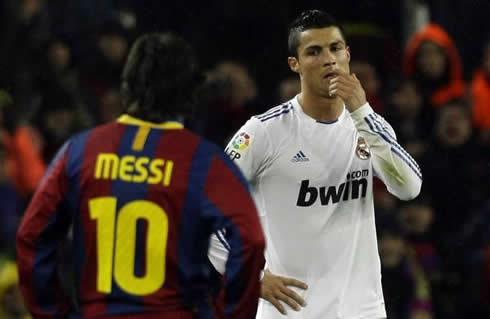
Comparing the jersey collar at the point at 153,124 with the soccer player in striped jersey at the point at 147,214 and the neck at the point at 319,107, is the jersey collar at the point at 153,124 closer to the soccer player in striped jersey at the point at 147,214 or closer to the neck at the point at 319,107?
the soccer player in striped jersey at the point at 147,214

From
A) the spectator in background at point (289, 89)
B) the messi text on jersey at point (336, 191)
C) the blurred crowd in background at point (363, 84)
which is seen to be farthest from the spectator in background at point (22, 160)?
the messi text on jersey at point (336, 191)

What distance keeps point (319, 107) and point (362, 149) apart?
0.28 meters

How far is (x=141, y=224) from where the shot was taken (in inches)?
178

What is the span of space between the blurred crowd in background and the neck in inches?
105

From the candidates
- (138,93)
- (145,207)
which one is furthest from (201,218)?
(138,93)

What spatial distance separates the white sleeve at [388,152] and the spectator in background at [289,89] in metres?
3.55

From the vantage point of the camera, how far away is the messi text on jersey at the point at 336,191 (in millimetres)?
5895

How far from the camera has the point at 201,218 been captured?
179 inches

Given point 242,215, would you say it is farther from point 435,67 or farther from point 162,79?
point 435,67

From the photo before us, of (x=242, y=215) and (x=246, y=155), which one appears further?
(x=246, y=155)

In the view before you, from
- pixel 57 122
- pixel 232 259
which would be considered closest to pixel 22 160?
pixel 57 122

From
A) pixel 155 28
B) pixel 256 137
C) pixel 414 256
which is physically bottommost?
pixel 414 256

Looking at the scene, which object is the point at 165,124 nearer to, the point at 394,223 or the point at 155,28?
the point at 394,223

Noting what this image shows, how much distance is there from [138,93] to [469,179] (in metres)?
5.01
